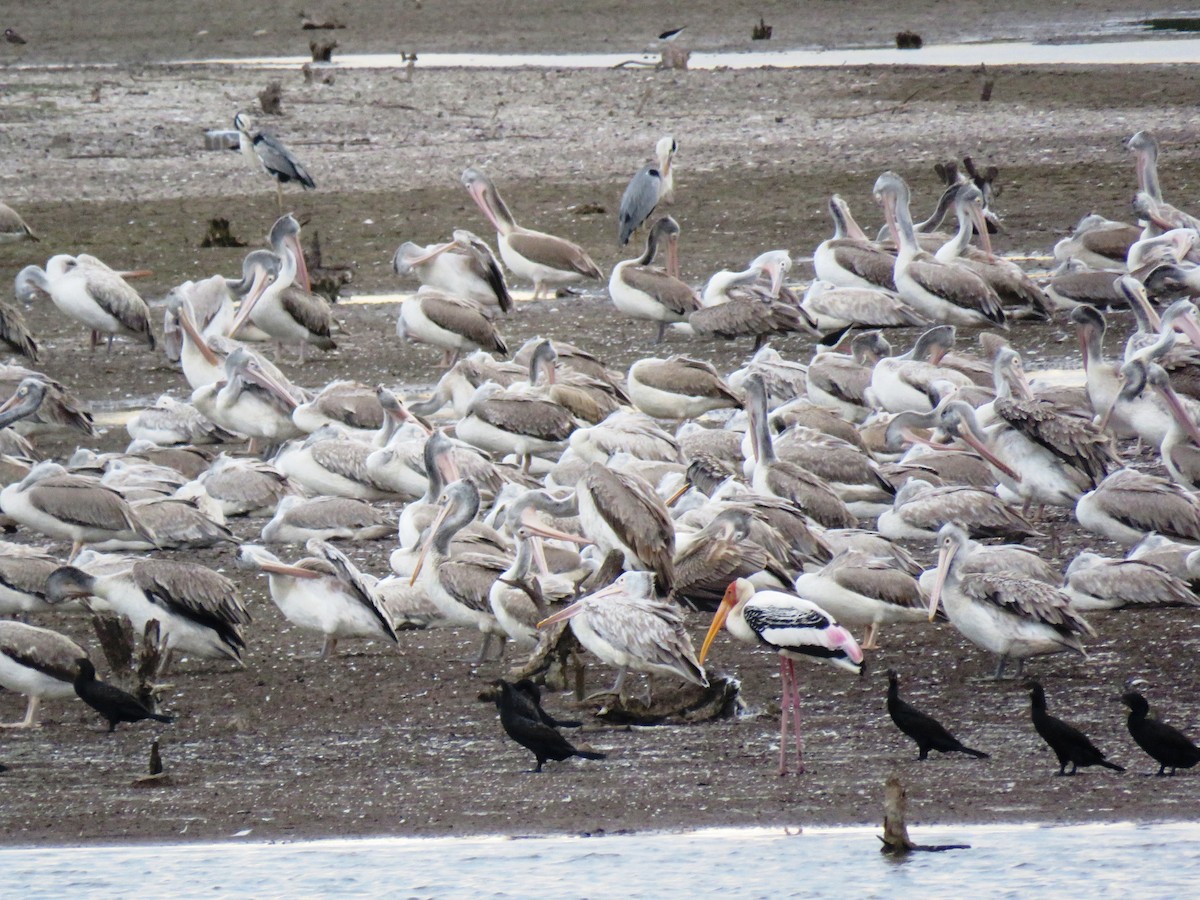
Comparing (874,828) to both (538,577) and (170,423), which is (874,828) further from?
(170,423)

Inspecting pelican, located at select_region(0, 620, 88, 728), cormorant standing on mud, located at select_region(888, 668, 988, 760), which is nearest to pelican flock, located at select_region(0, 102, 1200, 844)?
pelican, located at select_region(0, 620, 88, 728)

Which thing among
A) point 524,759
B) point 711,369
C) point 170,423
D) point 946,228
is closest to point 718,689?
point 524,759

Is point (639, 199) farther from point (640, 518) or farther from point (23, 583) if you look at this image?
point (23, 583)

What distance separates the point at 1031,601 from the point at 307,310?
7.45 meters

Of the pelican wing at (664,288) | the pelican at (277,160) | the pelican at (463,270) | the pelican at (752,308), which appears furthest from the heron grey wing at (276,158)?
the pelican at (752,308)

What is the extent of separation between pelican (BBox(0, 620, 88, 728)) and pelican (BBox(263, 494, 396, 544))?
2.57 metres

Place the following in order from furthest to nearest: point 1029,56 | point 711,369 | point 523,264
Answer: point 1029,56 < point 523,264 < point 711,369

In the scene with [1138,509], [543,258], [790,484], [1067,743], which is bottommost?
[1067,743]

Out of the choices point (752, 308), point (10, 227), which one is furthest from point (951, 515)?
point (10, 227)

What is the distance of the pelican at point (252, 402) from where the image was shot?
12.0 meters

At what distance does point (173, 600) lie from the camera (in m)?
8.20

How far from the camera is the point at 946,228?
1853cm

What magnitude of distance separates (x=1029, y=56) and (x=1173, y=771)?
23328 millimetres

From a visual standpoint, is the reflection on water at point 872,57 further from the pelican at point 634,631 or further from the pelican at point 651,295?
the pelican at point 634,631
